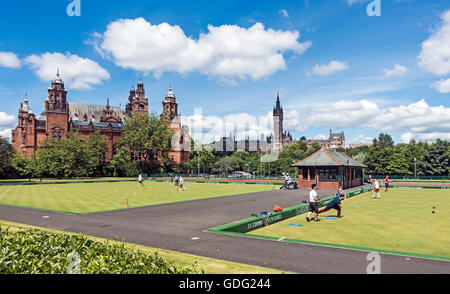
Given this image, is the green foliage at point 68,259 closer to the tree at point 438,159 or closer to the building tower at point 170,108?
the tree at point 438,159

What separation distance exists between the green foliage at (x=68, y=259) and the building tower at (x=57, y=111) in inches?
3441

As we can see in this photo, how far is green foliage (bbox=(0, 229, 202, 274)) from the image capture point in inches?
240

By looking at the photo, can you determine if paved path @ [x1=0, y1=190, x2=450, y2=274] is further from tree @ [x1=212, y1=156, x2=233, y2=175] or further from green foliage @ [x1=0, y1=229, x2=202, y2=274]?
tree @ [x1=212, y1=156, x2=233, y2=175]

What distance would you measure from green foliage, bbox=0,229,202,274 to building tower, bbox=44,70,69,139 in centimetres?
8739

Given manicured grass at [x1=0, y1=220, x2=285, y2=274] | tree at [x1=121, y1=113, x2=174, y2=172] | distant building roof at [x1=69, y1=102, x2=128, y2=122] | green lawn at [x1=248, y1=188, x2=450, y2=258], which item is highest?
distant building roof at [x1=69, y1=102, x2=128, y2=122]

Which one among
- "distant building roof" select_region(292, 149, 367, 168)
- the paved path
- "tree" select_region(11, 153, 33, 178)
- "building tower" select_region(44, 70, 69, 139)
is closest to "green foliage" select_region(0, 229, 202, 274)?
the paved path

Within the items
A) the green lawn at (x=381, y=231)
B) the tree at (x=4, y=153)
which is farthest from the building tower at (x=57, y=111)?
the green lawn at (x=381, y=231)

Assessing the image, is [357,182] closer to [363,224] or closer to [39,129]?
[363,224]

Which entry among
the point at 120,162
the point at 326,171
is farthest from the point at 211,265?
the point at 120,162

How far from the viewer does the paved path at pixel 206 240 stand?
8.68m

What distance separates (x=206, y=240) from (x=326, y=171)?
3395 centimetres

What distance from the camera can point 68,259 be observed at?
21.7 feet
